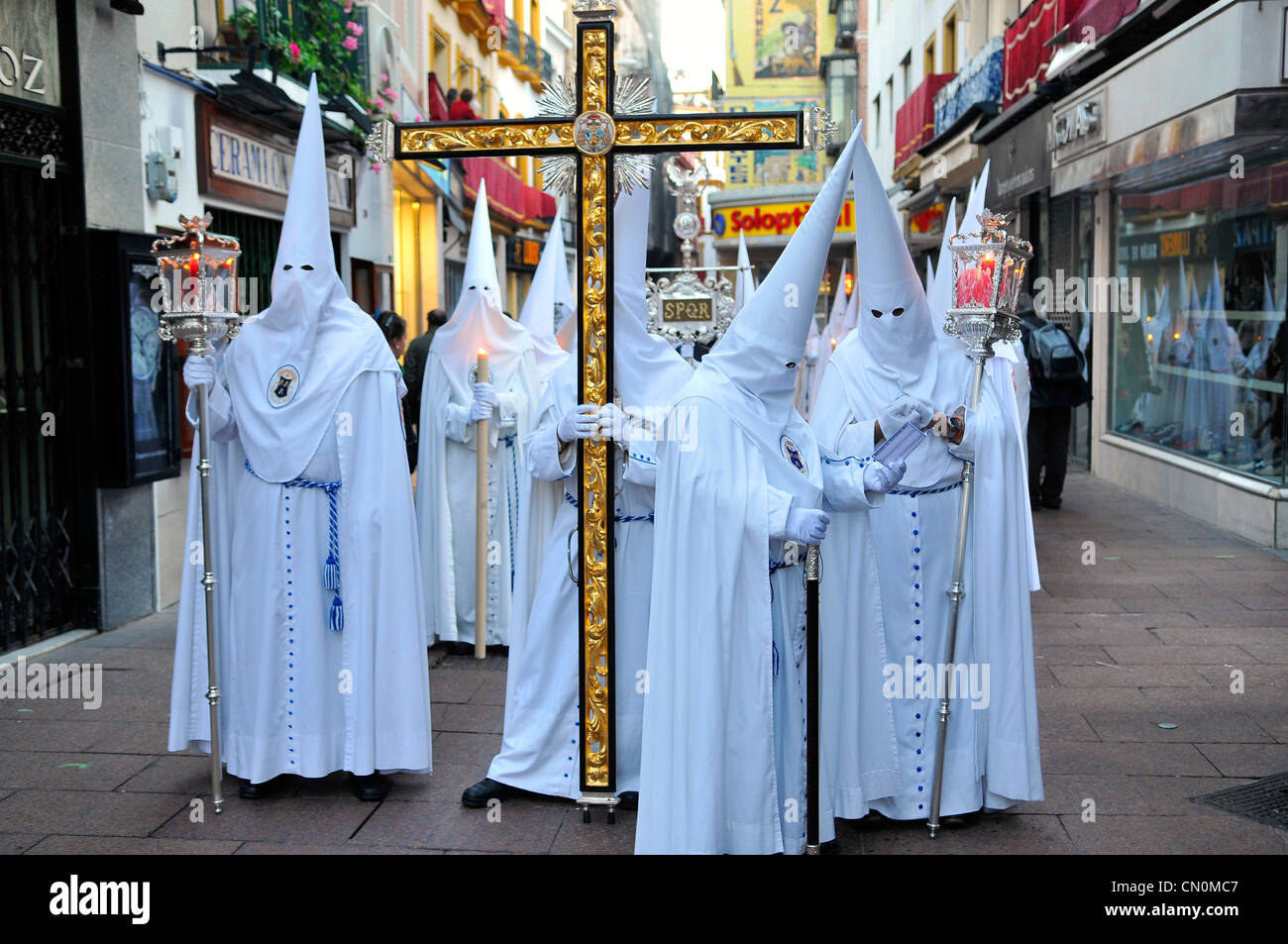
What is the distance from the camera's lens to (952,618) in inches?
191

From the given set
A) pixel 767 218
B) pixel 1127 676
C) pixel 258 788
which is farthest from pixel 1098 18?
pixel 767 218

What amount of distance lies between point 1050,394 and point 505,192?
50.3ft

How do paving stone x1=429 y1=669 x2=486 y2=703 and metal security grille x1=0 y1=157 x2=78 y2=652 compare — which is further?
metal security grille x1=0 y1=157 x2=78 y2=652

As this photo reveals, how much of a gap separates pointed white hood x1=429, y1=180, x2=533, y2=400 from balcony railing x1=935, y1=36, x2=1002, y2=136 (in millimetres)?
13467

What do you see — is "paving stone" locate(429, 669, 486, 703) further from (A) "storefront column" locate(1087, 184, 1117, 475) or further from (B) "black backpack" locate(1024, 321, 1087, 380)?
(A) "storefront column" locate(1087, 184, 1117, 475)

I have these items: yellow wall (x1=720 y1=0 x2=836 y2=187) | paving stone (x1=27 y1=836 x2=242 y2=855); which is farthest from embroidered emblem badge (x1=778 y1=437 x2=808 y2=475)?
yellow wall (x1=720 y1=0 x2=836 y2=187)

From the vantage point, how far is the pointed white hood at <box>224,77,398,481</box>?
5230 millimetres

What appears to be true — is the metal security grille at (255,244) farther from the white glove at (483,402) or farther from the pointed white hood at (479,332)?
the white glove at (483,402)

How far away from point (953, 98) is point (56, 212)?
1762 centimetres

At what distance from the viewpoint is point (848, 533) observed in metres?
4.90

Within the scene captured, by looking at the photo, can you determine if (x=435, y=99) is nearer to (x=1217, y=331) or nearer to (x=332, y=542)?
(x=1217, y=331)

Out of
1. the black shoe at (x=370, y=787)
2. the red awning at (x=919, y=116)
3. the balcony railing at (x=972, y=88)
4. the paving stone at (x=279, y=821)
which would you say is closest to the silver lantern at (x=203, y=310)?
the paving stone at (x=279, y=821)

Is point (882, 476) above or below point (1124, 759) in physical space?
above

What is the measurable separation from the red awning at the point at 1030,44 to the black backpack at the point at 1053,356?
4349 mm
